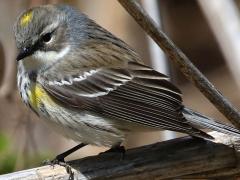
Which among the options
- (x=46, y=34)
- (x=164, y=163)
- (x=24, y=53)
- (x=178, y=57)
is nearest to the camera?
(x=178, y=57)

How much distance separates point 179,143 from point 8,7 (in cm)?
361

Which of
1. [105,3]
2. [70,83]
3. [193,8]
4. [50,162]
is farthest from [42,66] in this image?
[193,8]

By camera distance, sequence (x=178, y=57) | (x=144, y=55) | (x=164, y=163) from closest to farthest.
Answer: (x=178, y=57)
(x=164, y=163)
(x=144, y=55)

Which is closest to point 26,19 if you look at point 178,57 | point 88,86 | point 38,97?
point 38,97

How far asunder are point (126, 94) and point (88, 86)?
1.04 feet

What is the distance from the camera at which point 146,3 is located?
217 inches

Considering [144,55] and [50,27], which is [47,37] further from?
[144,55]

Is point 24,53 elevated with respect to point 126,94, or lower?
elevated

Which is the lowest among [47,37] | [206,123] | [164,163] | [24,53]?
[164,163]

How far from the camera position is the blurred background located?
16.5 feet

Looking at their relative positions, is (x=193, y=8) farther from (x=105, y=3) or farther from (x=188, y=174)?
(x=188, y=174)

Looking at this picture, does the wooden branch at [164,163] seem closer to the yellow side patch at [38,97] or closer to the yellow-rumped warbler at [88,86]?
the yellow-rumped warbler at [88,86]

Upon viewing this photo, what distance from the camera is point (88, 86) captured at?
5.24 meters

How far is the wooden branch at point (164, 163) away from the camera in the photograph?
452 centimetres
